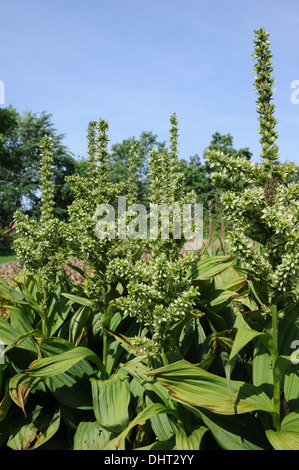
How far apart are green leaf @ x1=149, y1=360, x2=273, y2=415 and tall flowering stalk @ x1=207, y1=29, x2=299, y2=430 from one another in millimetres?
158

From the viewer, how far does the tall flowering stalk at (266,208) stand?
219cm

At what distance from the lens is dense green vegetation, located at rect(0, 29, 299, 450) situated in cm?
232

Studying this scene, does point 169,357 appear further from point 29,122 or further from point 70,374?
point 29,122

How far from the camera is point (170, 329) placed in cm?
257

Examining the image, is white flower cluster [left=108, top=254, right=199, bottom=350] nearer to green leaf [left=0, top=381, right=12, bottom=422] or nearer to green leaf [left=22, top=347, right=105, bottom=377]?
green leaf [left=22, top=347, right=105, bottom=377]

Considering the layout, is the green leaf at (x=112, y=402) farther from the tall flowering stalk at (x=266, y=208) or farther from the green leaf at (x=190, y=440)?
the tall flowering stalk at (x=266, y=208)

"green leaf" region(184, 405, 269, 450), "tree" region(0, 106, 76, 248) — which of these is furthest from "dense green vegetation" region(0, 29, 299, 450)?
"tree" region(0, 106, 76, 248)

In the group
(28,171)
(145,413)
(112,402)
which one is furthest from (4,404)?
(28,171)

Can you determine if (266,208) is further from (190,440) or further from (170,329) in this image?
(190,440)

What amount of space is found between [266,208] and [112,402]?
194cm

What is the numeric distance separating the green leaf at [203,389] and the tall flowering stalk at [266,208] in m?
0.16

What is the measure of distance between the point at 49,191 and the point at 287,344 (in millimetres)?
3031

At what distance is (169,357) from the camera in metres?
2.86
